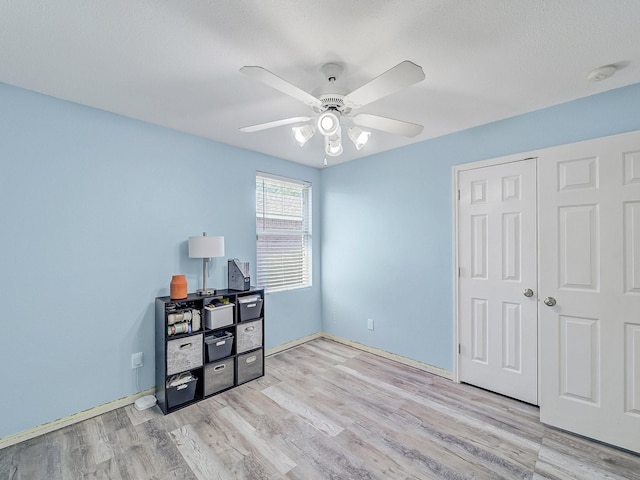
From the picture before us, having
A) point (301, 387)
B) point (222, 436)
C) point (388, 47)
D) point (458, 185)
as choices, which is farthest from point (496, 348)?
point (388, 47)

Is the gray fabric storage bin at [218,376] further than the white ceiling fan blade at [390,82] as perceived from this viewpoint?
Yes

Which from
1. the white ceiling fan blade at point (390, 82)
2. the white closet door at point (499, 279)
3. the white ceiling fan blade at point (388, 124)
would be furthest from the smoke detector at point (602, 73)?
the white ceiling fan blade at point (390, 82)

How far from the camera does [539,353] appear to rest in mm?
2283

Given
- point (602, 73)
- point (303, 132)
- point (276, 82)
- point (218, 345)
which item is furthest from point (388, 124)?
point (218, 345)

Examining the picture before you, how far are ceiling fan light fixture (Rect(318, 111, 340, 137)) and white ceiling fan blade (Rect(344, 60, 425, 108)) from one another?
5.3 inches

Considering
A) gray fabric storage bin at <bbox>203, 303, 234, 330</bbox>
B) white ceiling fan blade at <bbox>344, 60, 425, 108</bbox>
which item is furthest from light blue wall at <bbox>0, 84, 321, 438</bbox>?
white ceiling fan blade at <bbox>344, 60, 425, 108</bbox>

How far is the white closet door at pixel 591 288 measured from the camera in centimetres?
185

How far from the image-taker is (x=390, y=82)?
1.32 metres

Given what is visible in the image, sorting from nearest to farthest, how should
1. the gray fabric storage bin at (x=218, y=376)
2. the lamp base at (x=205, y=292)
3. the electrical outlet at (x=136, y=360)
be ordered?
the electrical outlet at (x=136, y=360)
the gray fabric storage bin at (x=218, y=376)
the lamp base at (x=205, y=292)

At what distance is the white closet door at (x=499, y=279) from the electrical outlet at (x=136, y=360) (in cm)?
291

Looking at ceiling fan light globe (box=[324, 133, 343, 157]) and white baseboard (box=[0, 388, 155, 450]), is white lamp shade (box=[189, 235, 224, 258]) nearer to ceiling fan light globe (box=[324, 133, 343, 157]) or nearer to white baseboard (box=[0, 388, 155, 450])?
white baseboard (box=[0, 388, 155, 450])

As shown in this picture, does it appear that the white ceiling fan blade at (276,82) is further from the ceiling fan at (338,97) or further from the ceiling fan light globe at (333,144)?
the ceiling fan light globe at (333,144)

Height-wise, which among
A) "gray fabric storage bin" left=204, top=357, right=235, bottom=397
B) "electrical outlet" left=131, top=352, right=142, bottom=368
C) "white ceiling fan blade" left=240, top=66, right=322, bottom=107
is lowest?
"gray fabric storage bin" left=204, top=357, right=235, bottom=397

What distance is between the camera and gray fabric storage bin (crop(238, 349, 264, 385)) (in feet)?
9.06
